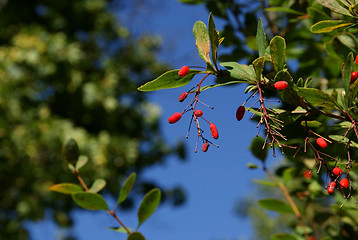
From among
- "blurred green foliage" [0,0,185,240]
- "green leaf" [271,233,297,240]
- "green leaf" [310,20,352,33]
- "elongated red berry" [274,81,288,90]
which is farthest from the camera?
"blurred green foliage" [0,0,185,240]

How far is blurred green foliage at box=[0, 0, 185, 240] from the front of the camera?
13.9 ft

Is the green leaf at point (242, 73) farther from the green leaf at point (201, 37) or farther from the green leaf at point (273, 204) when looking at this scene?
the green leaf at point (273, 204)

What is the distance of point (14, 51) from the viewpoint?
183 inches

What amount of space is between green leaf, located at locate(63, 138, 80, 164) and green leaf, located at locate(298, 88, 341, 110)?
0.44 metres

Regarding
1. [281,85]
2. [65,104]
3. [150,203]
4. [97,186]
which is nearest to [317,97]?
[281,85]

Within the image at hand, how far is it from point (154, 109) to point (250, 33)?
4311 millimetres

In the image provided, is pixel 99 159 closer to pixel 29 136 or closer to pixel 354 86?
pixel 29 136

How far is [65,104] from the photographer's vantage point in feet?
16.2

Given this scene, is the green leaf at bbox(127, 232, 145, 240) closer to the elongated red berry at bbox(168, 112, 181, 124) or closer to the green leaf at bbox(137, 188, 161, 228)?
the green leaf at bbox(137, 188, 161, 228)

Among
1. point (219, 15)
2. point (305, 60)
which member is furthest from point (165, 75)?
point (305, 60)

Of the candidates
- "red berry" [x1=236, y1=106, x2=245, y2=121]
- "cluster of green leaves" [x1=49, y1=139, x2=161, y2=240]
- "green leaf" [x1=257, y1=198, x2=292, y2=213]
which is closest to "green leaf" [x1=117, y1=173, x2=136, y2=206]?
"cluster of green leaves" [x1=49, y1=139, x2=161, y2=240]

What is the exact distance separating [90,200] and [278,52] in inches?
14.2

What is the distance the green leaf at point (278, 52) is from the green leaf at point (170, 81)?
0.10m

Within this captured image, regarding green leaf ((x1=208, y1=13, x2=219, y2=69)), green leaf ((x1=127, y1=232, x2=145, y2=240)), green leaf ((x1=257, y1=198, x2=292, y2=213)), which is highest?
green leaf ((x1=208, y1=13, x2=219, y2=69))
